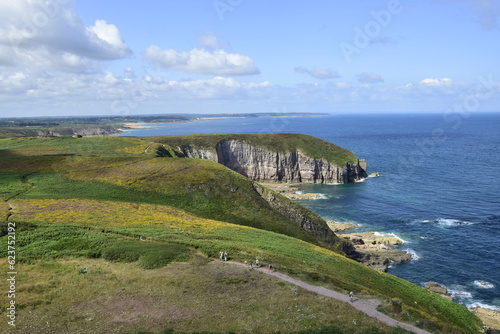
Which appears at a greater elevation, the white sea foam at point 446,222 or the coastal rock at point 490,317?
the white sea foam at point 446,222

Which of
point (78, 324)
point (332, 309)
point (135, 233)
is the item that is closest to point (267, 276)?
point (332, 309)

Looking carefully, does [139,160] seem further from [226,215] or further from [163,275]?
[163,275]

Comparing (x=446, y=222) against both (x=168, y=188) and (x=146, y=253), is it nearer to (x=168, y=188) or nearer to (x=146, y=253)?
(x=168, y=188)

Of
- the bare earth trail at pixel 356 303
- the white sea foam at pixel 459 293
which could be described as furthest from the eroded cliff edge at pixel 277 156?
the bare earth trail at pixel 356 303

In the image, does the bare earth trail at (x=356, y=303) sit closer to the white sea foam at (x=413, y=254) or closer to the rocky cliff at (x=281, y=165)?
the white sea foam at (x=413, y=254)

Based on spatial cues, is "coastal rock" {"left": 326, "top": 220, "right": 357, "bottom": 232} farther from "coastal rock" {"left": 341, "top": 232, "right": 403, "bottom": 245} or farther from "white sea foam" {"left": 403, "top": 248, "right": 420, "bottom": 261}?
"white sea foam" {"left": 403, "top": 248, "right": 420, "bottom": 261}

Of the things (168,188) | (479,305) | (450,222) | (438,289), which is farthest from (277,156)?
(479,305)

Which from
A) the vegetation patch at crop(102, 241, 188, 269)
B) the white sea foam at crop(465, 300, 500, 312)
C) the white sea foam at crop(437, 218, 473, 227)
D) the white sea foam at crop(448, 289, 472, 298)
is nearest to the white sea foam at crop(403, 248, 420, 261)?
the white sea foam at crop(448, 289, 472, 298)

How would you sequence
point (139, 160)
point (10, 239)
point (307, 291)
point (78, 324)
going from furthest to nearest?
point (139, 160)
point (10, 239)
point (307, 291)
point (78, 324)
